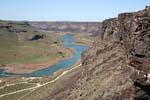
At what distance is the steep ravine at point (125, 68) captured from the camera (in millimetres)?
27344

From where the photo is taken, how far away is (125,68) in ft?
105

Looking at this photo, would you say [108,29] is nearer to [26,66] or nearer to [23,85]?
[23,85]

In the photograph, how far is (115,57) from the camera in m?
40.2

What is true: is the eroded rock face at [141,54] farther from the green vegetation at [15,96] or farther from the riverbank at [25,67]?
the riverbank at [25,67]

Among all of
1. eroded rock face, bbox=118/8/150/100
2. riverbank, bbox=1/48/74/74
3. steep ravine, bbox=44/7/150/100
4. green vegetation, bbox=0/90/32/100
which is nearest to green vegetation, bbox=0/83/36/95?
green vegetation, bbox=0/90/32/100

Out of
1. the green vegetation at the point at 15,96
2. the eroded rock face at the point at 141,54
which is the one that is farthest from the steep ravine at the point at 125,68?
the green vegetation at the point at 15,96

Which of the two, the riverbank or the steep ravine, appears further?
the riverbank

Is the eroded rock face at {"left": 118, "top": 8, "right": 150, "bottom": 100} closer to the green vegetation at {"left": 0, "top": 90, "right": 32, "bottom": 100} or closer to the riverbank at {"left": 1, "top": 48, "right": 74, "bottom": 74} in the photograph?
the green vegetation at {"left": 0, "top": 90, "right": 32, "bottom": 100}

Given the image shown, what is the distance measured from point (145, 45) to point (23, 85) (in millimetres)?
59833

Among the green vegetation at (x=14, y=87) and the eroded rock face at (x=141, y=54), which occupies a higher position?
the eroded rock face at (x=141, y=54)

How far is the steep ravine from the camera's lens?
89.7 ft

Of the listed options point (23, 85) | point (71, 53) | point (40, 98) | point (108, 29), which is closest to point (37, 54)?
point (71, 53)

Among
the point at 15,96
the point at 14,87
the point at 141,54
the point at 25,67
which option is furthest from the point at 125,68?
the point at 25,67

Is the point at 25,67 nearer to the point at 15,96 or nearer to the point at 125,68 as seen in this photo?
the point at 15,96
